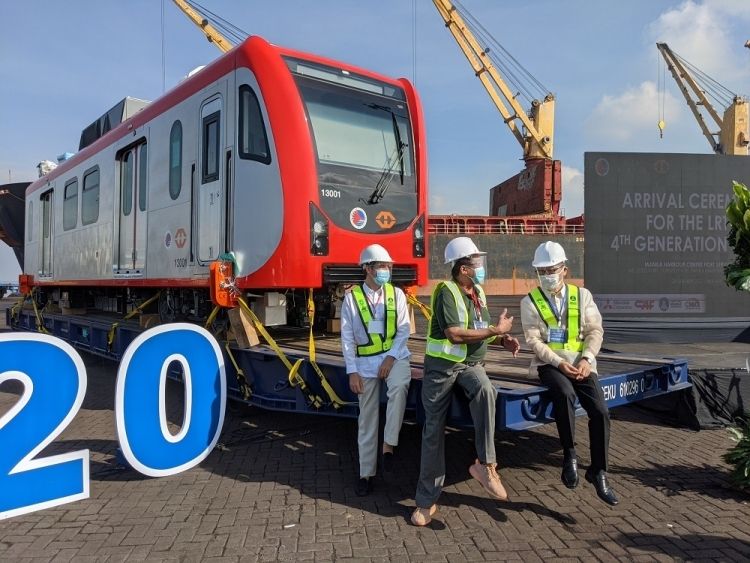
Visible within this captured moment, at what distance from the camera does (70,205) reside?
10.4 m

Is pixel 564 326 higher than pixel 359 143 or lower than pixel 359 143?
lower

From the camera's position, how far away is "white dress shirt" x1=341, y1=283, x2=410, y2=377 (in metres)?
4.29

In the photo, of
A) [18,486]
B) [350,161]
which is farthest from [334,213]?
[18,486]

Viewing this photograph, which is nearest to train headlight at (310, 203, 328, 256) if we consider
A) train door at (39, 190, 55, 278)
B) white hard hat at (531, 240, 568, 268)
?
white hard hat at (531, 240, 568, 268)

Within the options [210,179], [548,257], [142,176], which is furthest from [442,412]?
[142,176]

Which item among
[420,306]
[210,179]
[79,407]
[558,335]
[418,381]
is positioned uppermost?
[210,179]

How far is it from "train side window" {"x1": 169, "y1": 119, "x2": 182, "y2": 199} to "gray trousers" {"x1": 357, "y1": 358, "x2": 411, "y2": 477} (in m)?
3.67

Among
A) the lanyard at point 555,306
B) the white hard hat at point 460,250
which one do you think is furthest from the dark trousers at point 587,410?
the white hard hat at point 460,250

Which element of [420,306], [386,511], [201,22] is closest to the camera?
[386,511]

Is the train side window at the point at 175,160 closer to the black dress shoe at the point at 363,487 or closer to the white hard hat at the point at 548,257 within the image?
the black dress shoe at the point at 363,487

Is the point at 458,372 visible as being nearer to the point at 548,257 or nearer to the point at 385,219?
the point at 548,257

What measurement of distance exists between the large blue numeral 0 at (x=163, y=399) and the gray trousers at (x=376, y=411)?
131 centimetres

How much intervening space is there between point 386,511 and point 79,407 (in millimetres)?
2182

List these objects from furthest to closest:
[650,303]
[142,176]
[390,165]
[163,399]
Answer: [650,303] → [142,176] → [390,165] → [163,399]
